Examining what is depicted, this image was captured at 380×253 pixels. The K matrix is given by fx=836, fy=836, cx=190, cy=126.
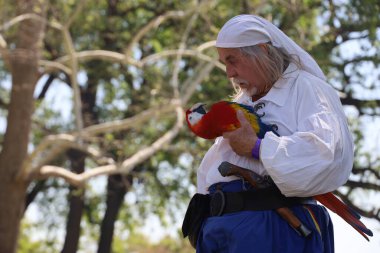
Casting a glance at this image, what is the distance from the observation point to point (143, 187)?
19578 mm

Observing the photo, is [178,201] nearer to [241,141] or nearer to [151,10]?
[151,10]

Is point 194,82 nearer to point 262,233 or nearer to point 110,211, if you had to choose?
point 110,211

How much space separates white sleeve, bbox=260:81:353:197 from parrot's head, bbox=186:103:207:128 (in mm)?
289

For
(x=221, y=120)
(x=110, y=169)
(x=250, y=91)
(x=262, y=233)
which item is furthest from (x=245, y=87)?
(x=110, y=169)

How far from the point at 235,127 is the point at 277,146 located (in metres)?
0.18

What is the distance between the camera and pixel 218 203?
8.96 feet

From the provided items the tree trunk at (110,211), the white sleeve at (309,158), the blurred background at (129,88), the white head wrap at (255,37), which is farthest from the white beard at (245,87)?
the tree trunk at (110,211)

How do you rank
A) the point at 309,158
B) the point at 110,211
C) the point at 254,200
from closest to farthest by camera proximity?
the point at 309,158, the point at 254,200, the point at 110,211

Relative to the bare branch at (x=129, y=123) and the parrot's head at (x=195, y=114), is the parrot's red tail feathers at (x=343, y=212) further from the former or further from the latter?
the bare branch at (x=129, y=123)

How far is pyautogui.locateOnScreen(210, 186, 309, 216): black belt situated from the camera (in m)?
2.67

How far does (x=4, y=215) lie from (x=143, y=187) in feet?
22.6

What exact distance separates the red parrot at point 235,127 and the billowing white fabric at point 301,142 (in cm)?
6

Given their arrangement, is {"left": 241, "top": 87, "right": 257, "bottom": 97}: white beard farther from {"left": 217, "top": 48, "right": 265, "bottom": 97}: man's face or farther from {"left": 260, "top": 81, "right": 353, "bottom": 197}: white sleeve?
{"left": 260, "top": 81, "right": 353, "bottom": 197}: white sleeve

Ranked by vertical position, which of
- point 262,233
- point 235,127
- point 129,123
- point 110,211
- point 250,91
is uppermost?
point 129,123
